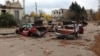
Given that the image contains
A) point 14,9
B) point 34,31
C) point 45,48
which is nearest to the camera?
point 45,48

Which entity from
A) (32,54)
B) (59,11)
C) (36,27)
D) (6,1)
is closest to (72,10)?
(59,11)

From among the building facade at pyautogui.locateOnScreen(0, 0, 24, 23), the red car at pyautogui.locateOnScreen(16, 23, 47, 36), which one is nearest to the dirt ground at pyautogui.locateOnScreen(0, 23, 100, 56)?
the red car at pyautogui.locateOnScreen(16, 23, 47, 36)

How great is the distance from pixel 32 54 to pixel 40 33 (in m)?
17.3

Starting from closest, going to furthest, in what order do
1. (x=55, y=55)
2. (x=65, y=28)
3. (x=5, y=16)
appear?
(x=55, y=55) → (x=65, y=28) → (x=5, y=16)

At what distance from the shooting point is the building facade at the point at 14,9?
2761 inches

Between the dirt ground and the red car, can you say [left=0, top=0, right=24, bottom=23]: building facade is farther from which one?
the dirt ground

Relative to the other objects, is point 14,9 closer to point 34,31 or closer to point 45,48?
point 34,31

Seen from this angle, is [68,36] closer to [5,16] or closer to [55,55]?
[55,55]

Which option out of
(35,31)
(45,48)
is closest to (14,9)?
(35,31)

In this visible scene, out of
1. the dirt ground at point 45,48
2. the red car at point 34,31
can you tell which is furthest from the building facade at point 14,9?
the dirt ground at point 45,48

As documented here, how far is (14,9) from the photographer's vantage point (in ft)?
234

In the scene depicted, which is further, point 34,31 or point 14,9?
point 14,9

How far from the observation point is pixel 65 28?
36.4m

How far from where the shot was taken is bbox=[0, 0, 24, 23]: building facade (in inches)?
2761
